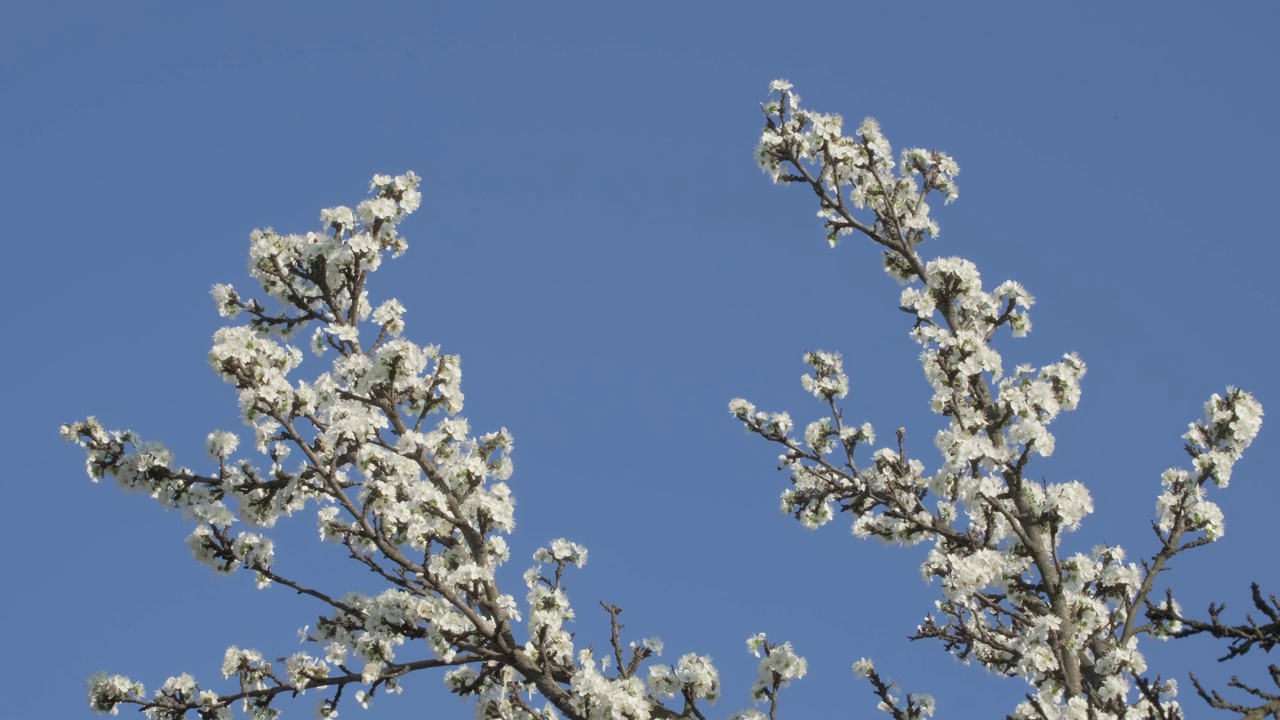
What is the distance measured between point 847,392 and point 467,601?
16.7 feet

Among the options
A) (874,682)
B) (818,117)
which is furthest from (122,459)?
(818,117)

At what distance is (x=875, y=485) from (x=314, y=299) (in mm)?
6106

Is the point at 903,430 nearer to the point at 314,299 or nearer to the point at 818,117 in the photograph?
the point at 818,117

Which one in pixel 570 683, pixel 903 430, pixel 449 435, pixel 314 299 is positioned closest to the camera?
pixel 570 683

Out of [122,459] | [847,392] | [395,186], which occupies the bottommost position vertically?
[122,459]

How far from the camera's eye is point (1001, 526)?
12.8 metres

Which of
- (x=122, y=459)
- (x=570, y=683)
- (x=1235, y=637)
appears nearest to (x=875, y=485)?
(x=570, y=683)

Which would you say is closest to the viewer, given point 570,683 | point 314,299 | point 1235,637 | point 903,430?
point 1235,637

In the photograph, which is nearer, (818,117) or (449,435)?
(449,435)

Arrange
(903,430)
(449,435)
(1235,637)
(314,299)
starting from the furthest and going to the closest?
(903,430) < (314,299) < (449,435) < (1235,637)

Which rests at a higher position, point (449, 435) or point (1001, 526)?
point (449, 435)

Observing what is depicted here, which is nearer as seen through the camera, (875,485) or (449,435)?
(449,435)

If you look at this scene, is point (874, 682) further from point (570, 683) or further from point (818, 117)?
point (818, 117)

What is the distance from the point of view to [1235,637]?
7.22m
